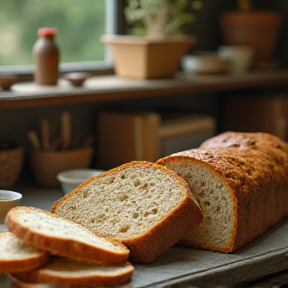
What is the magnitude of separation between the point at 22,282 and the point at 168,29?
6.32 ft

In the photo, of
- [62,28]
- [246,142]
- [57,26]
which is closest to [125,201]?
[246,142]

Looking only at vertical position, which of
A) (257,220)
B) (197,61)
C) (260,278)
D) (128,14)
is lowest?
(260,278)

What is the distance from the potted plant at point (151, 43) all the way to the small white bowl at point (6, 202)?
4.01 feet

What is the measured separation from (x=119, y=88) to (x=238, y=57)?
40.0 inches

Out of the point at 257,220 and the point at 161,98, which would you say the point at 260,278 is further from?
the point at 161,98

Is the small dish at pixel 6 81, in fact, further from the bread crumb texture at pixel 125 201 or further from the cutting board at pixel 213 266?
the cutting board at pixel 213 266

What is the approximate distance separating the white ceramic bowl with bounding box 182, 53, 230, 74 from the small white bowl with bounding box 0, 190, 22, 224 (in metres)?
1.64

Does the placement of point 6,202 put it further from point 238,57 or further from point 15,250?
point 238,57

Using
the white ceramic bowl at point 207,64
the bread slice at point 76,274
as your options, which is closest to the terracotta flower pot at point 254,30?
the white ceramic bowl at point 207,64

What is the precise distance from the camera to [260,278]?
2.04 m

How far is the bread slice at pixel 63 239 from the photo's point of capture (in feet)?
5.53

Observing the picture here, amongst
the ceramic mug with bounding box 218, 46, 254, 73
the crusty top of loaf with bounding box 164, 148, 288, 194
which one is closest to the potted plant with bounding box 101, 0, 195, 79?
the ceramic mug with bounding box 218, 46, 254, 73

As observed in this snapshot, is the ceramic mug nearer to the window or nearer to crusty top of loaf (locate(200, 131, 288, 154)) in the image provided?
the window

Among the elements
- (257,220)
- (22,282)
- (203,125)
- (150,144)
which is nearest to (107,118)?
(150,144)
